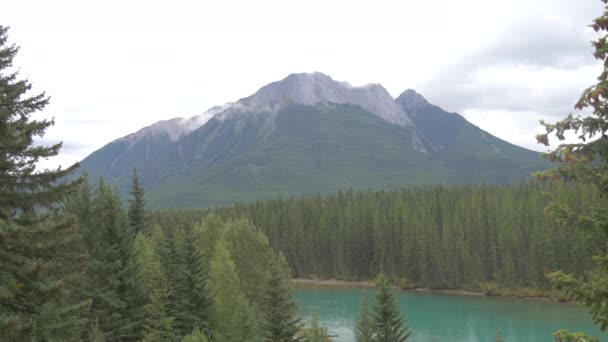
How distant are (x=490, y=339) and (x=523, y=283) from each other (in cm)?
3987

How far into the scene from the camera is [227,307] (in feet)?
118

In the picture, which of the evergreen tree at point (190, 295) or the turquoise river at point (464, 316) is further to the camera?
the turquoise river at point (464, 316)

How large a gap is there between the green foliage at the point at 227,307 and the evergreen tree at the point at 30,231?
816 inches

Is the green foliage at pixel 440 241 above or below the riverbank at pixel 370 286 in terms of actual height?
above

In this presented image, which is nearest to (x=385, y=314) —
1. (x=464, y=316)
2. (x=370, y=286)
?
(x=464, y=316)

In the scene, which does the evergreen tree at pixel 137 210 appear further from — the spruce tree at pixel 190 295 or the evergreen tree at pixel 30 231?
the evergreen tree at pixel 30 231

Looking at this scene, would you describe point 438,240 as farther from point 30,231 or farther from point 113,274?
point 30,231

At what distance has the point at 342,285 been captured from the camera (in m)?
110

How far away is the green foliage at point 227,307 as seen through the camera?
113 feet

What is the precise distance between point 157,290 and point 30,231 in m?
15.7

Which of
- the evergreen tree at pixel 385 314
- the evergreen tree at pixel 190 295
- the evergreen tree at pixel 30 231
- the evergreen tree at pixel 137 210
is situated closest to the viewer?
the evergreen tree at pixel 30 231

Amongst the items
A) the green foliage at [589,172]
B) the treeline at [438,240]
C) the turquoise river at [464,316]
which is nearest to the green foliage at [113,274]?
the green foliage at [589,172]

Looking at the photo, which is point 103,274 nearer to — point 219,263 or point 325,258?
point 219,263

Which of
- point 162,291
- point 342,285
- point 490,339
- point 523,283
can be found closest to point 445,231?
point 523,283
